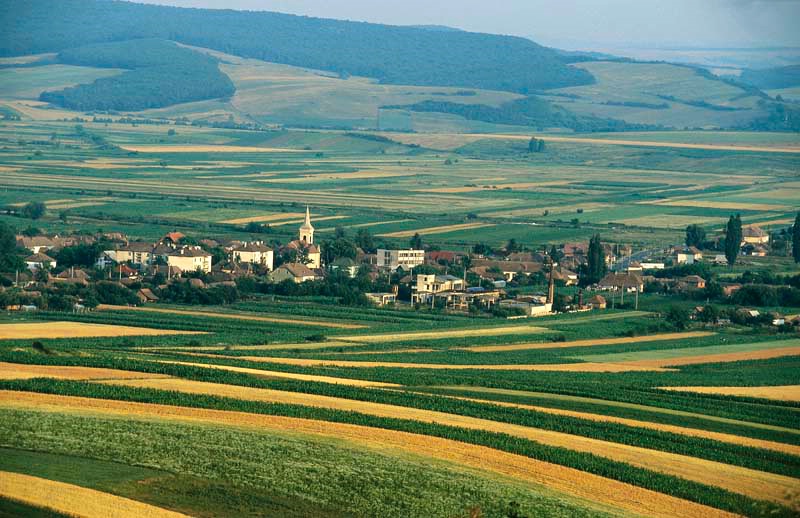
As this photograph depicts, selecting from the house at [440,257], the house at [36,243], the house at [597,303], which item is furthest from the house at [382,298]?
the house at [36,243]

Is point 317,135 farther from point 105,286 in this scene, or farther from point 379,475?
point 379,475

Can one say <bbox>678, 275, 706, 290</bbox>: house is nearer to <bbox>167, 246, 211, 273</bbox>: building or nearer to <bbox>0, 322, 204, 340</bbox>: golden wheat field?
<bbox>167, 246, 211, 273</bbox>: building

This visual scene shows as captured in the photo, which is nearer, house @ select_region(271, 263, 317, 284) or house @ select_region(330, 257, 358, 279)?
A: house @ select_region(271, 263, 317, 284)

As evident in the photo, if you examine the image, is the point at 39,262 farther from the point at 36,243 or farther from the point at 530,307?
the point at 530,307

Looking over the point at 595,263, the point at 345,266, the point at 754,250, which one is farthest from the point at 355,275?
the point at 754,250

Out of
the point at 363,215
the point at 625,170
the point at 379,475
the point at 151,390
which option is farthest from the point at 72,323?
the point at 625,170

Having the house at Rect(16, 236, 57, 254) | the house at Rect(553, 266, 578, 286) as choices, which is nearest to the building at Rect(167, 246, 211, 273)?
the house at Rect(16, 236, 57, 254)

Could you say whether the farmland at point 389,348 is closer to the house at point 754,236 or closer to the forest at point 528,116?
the house at point 754,236
